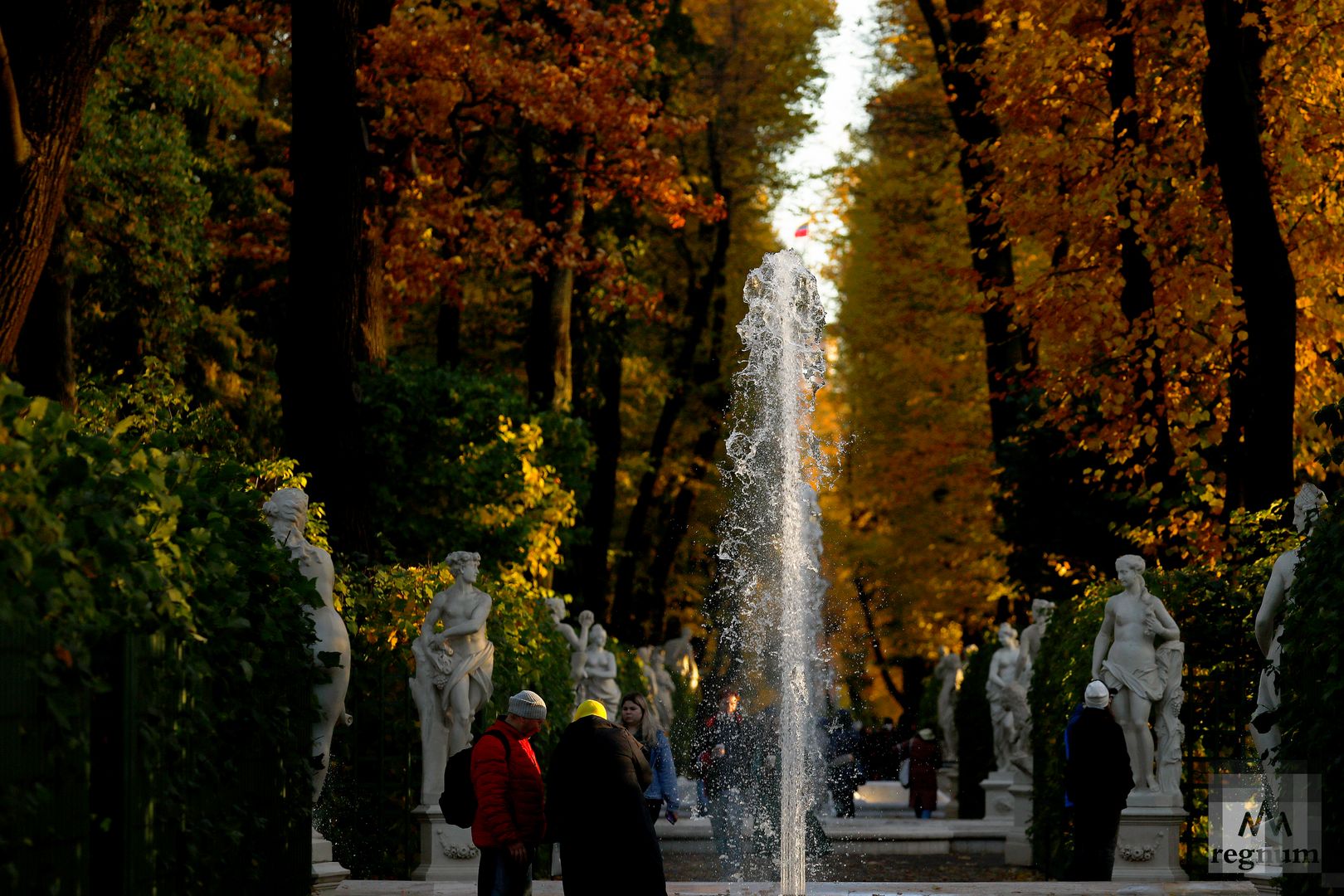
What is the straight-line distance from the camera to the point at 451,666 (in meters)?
15.5

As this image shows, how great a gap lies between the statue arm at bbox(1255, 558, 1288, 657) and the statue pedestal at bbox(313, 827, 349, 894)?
5.99 meters

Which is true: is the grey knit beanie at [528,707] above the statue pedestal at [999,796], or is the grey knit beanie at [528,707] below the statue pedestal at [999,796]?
above

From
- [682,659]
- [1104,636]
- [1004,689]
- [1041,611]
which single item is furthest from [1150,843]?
[682,659]

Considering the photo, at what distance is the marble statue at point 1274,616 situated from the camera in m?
11.0

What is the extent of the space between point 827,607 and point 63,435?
134ft

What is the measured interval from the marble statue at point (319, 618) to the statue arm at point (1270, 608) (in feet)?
18.1

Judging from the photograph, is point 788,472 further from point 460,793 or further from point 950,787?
point 950,787

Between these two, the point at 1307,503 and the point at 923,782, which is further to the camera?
the point at 923,782

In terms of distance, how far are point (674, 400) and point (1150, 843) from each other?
21.1 meters

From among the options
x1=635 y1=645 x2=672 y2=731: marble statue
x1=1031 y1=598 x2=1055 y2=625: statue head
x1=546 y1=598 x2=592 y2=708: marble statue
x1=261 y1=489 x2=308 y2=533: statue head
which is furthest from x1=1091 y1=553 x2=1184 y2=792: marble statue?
x1=635 y1=645 x2=672 y2=731: marble statue

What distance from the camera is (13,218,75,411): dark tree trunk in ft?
63.2

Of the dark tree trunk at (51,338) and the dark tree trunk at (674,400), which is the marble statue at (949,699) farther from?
the dark tree trunk at (51,338)

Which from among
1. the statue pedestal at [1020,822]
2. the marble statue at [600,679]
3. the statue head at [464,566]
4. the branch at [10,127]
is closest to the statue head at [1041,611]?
the statue pedestal at [1020,822]

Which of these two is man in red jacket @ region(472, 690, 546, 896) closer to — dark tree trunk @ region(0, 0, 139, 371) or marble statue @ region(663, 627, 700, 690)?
dark tree trunk @ region(0, 0, 139, 371)
